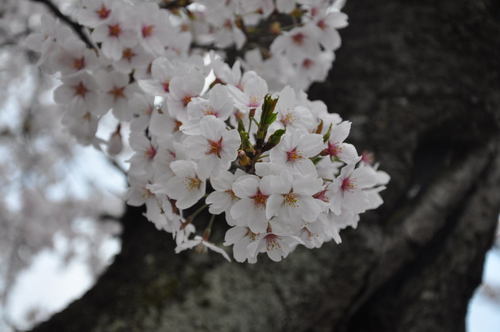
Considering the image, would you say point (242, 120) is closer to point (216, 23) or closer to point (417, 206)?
point (216, 23)

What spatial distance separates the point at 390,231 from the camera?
178 cm

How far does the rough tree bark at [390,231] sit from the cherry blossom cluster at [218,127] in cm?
55

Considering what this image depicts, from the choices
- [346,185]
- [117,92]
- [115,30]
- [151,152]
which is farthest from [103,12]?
[346,185]

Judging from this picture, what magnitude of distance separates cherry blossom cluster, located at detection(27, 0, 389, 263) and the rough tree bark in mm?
550

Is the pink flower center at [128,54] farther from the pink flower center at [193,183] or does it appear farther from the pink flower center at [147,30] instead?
the pink flower center at [193,183]

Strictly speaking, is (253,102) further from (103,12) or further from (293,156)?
(103,12)

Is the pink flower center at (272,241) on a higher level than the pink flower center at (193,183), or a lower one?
lower

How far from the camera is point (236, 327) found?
1516 mm

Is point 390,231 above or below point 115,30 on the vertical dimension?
below

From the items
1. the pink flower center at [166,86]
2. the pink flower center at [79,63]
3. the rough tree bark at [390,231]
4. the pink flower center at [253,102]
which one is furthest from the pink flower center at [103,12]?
the rough tree bark at [390,231]

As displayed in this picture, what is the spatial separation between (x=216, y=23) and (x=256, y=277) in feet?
3.08

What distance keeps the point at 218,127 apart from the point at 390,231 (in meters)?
1.20

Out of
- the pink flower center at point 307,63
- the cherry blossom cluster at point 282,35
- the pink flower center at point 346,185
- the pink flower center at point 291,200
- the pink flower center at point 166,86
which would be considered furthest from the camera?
the pink flower center at point 307,63

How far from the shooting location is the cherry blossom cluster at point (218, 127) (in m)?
0.84
